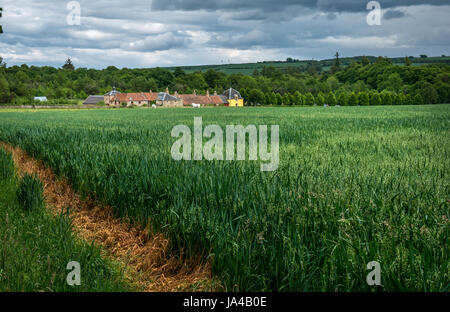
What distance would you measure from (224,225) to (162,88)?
155 m

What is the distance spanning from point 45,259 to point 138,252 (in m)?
1.21

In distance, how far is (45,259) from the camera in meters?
3.79

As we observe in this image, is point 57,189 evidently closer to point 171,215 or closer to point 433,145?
point 171,215

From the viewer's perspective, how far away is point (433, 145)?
9711 mm

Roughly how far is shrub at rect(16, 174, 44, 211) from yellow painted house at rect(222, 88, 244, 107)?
12541cm

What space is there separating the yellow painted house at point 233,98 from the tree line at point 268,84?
209cm

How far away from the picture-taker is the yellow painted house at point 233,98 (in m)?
131

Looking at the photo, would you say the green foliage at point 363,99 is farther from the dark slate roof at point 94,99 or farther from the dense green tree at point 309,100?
the dark slate roof at point 94,99

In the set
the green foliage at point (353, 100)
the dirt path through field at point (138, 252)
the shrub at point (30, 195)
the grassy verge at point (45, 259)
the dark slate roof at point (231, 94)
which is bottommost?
the dirt path through field at point (138, 252)

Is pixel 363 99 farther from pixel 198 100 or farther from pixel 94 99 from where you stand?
pixel 94 99

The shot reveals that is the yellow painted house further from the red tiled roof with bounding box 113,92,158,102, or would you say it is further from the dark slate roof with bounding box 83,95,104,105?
the dark slate roof with bounding box 83,95,104,105

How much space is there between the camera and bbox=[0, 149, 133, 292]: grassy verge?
10.7 ft

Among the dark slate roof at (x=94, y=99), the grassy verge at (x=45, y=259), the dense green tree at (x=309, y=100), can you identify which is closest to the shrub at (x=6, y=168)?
the grassy verge at (x=45, y=259)

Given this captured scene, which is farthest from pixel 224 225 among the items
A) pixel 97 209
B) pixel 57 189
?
pixel 57 189
